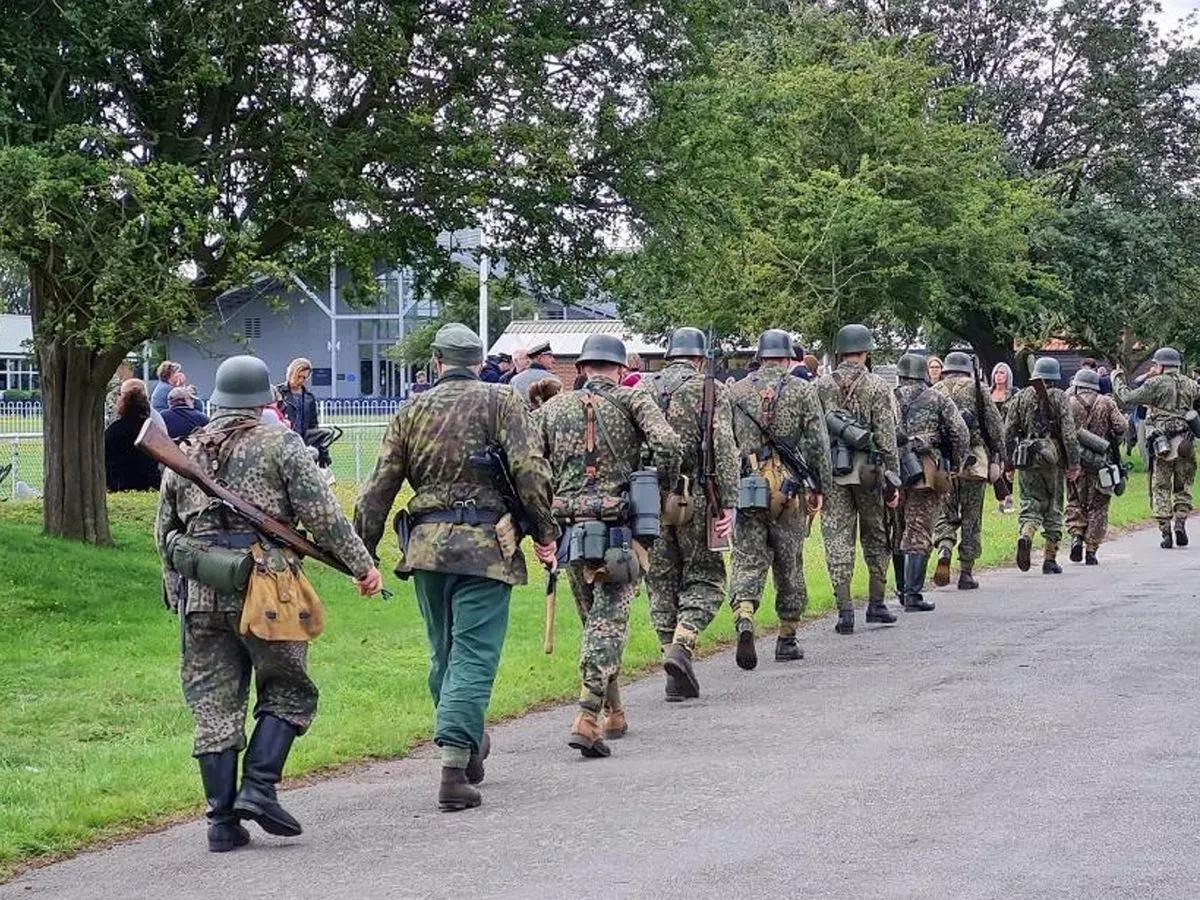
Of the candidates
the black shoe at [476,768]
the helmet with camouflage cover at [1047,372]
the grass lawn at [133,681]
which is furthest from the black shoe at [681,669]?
the helmet with camouflage cover at [1047,372]

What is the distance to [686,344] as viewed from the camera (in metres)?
10.5

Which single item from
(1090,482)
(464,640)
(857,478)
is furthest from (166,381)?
(464,640)

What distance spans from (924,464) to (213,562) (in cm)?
874

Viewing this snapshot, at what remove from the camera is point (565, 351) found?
62.6 m

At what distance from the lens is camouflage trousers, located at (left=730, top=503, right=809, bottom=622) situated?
11.6m

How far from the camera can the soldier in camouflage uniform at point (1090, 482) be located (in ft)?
60.2

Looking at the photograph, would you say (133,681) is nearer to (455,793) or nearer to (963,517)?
(455,793)

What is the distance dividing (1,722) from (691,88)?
33.8ft

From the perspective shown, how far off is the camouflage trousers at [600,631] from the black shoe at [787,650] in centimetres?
291

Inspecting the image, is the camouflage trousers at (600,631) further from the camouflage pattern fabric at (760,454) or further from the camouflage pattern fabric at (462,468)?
the camouflage pattern fabric at (760,454)

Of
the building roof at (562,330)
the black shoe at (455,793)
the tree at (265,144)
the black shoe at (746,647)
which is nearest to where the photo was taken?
the black shoe at (455,793)

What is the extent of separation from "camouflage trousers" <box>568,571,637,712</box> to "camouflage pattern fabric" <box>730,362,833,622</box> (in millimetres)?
2437

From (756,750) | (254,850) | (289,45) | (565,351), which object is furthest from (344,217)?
(565,351)

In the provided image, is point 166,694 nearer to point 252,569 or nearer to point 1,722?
point 1,722
